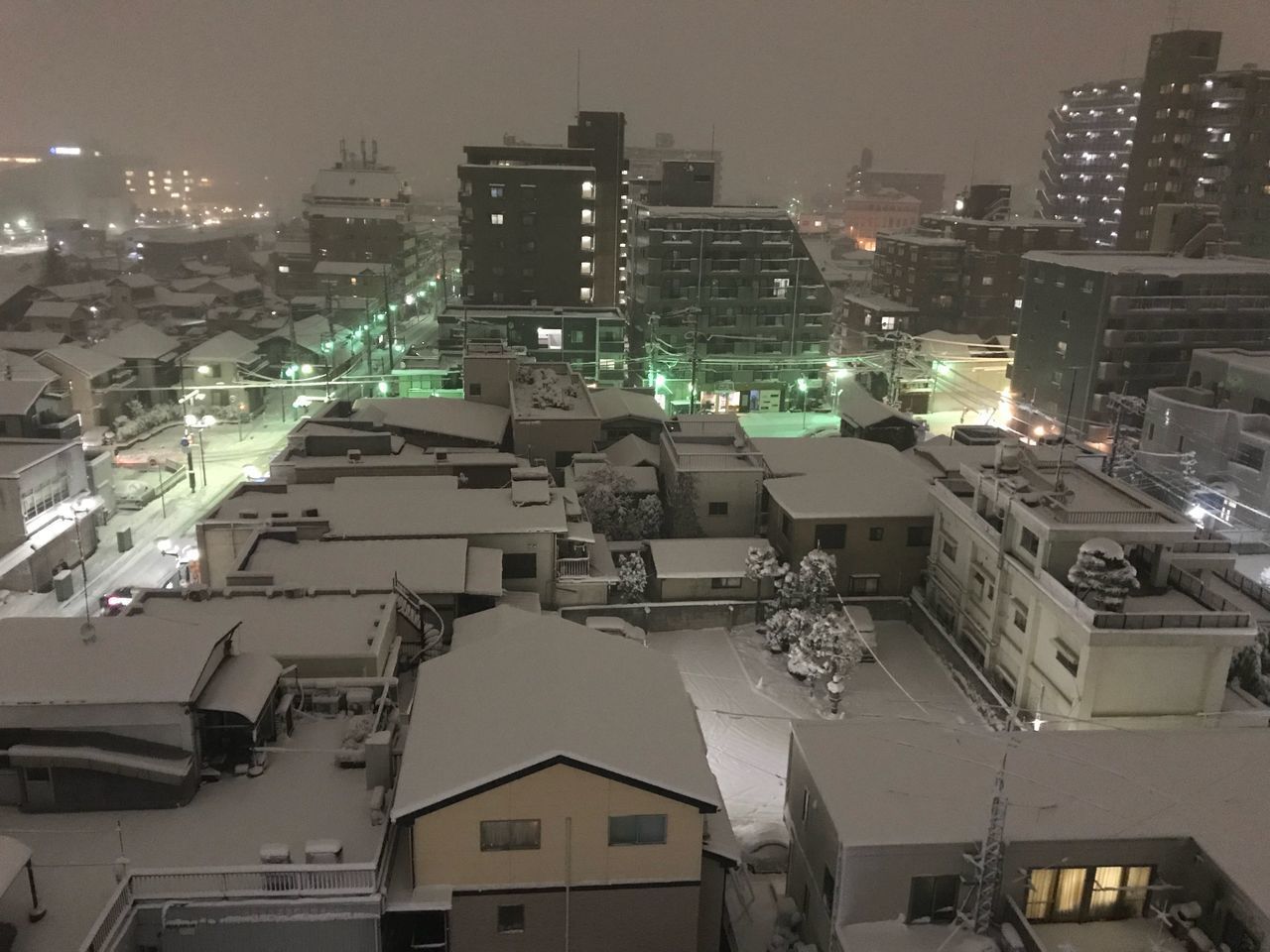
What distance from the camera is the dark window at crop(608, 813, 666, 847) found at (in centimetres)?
1028

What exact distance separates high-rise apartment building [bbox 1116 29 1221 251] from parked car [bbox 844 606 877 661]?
4813cm

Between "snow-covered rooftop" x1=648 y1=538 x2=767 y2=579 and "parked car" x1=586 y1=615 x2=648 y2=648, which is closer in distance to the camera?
"parked car" x1=586 y1=615 x2=648 y2=648

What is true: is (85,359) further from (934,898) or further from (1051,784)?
(1051,784)

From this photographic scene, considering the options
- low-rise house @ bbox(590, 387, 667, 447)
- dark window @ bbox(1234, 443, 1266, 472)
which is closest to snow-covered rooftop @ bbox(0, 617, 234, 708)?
low-rise house @ bbox(590, 387, 667, 447)

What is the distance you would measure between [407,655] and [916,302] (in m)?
49.2

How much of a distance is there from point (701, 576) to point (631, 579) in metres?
1.72

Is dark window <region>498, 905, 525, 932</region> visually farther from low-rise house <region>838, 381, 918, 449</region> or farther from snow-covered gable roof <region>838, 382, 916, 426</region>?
snow-covered gable roof <region>838, 382, 916, 426</region>

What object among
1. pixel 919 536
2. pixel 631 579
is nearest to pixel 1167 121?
pixel 919 536

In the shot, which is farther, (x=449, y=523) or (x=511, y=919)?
(x=449, y=523)

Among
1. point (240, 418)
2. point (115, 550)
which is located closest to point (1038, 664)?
point (115, 550)

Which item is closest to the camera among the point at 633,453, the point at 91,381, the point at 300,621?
the point at 300,621

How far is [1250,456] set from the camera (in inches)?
1124

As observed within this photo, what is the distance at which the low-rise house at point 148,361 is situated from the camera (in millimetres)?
38625

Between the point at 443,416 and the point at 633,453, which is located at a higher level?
the point at 443,416
